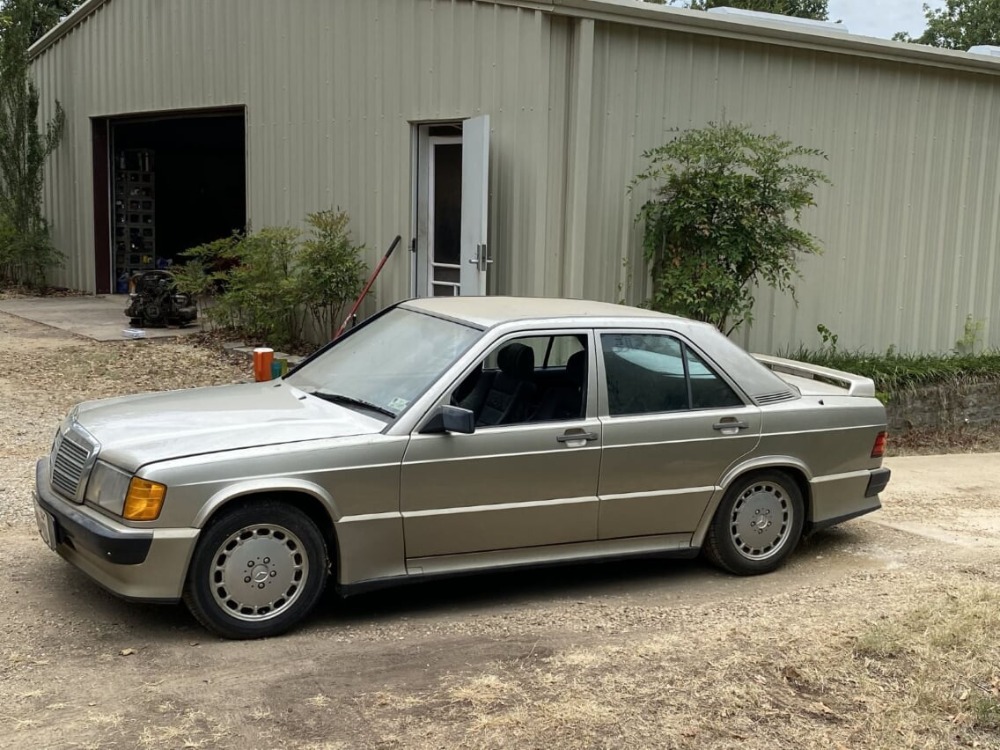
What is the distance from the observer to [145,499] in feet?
15.3

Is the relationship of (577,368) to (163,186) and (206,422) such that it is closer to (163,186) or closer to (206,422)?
(206,422)

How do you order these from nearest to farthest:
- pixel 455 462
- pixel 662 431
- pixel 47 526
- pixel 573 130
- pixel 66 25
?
pixel 47 526, pixel 455 462, pixel 662 431, pixel 573 130, pixel 66 25

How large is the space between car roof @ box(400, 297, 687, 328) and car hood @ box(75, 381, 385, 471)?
0.84 m

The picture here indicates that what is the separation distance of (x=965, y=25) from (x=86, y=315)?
4281 cm

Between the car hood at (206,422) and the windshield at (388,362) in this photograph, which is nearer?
the car hood at (206,422)

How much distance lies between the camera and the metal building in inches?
399

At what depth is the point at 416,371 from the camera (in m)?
5.58

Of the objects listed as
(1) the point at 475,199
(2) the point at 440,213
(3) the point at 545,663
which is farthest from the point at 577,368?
(2) the point at 440,213

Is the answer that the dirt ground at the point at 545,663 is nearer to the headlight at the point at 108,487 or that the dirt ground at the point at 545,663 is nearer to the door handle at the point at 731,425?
the headlight at the point at 108,487

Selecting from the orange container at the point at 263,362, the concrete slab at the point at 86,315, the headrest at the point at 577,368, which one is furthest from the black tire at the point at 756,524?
the concrete slab at the point at 86,315

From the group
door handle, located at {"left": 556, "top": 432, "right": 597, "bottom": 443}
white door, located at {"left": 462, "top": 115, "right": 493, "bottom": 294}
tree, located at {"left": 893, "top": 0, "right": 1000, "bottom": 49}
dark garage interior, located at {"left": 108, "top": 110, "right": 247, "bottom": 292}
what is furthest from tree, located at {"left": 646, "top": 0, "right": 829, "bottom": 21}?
door handle, located at {"left": 556, "top": 432, "right": 597, "bottom": 443}

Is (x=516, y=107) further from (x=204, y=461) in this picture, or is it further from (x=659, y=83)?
(x=204, y=461)

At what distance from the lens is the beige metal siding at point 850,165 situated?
1051 centimetres

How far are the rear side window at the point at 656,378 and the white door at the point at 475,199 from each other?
173 inches
